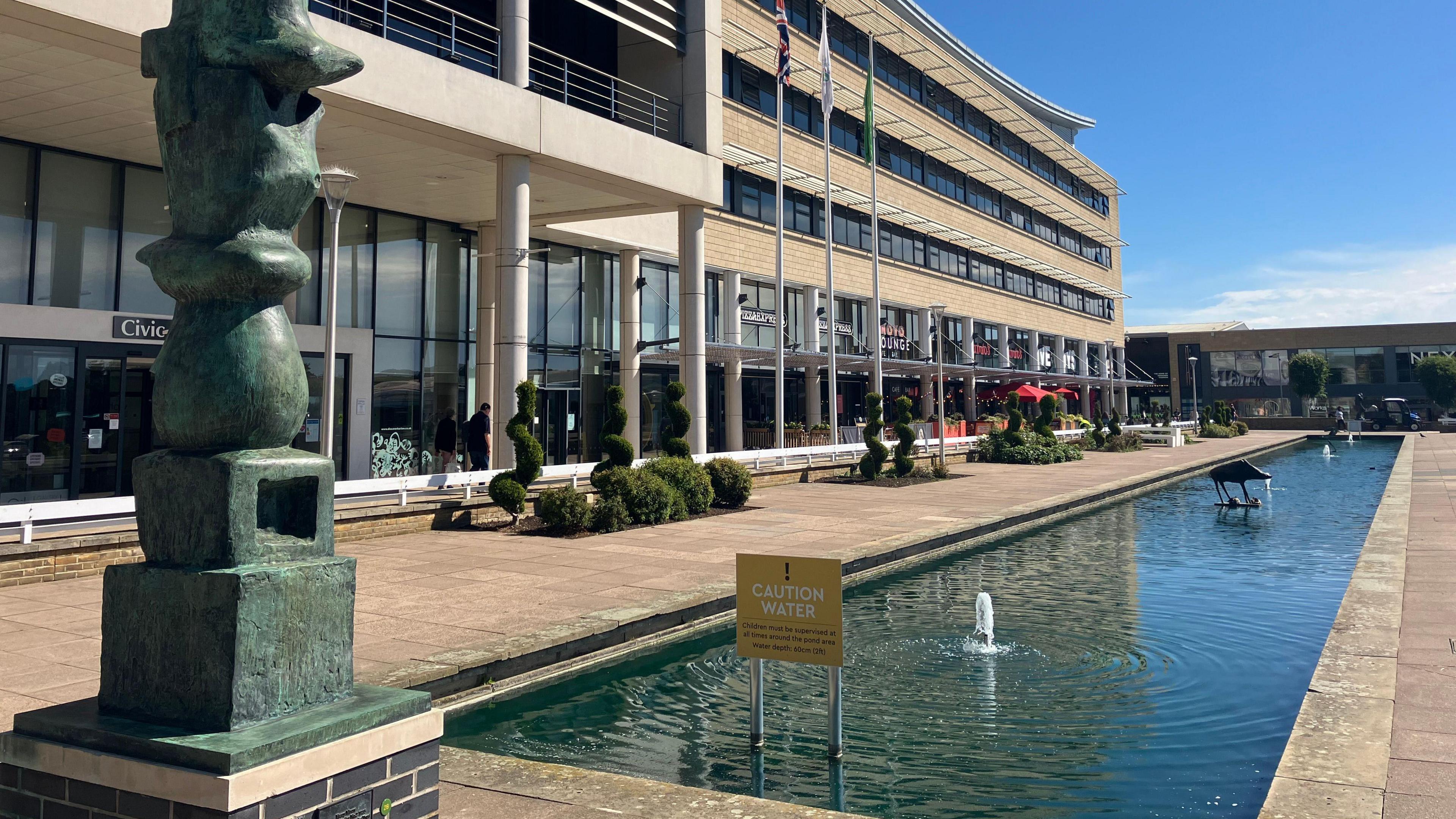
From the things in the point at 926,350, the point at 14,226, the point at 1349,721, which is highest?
the point at 926,350

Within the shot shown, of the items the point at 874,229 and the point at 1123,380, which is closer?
the point at 874,229

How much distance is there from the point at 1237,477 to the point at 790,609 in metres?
19.1

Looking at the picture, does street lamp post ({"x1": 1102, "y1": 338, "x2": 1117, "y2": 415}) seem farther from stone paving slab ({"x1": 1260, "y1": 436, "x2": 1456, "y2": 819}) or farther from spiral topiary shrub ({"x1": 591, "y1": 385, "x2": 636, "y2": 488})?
stone paving slab ({"x1": 1260, "y1": 436, "x2": 1456, "y2": 819})

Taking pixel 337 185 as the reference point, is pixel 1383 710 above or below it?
below

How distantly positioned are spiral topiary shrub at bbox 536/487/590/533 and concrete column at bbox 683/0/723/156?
11.9 metres

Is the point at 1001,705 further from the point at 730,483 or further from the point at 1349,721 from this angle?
the point at 730,483

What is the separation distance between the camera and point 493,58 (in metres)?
23.4

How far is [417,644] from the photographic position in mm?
7648

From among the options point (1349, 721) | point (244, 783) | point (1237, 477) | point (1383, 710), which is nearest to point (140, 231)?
point (244, 783)

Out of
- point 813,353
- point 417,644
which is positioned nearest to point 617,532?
point 417,644

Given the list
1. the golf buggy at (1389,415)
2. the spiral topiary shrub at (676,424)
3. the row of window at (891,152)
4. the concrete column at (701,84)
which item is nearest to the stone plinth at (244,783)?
the spiral topiary shrub at (676,424)

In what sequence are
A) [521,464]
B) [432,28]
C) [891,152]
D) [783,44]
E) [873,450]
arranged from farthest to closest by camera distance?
1. [891,152]
2. [783,44]
3. [873,450]
4. [432,28]
5. [521,464]

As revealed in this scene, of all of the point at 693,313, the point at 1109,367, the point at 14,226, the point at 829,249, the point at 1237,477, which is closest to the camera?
the point at 14,226

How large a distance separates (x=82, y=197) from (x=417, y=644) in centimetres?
1420
